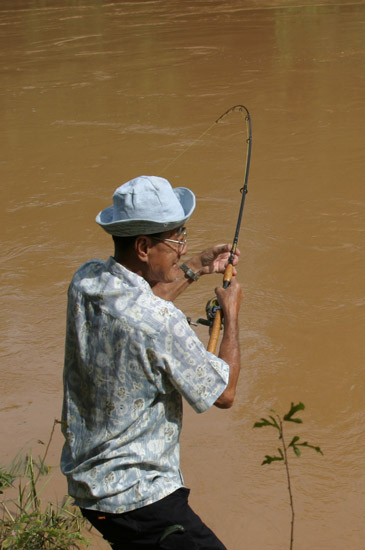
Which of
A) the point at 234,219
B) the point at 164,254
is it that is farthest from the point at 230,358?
the point at 234,219

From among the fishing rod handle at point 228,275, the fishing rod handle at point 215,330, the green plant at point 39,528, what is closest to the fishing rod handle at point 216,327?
the fishing rod handle at point 215,330

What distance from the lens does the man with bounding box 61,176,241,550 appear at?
186 centimetres

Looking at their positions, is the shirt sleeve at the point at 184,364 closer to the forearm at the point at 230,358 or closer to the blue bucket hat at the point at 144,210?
the forearm at the point at 230,358

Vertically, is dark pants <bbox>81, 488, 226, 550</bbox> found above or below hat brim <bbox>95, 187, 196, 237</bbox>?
below

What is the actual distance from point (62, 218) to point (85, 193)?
0.53m

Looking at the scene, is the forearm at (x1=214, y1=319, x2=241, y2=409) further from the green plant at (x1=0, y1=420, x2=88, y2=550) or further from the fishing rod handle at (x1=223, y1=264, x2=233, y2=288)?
the green plant at (x1=0, y1=420, x2=88, y2=550)

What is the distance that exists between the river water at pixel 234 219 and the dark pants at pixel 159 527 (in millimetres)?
1093

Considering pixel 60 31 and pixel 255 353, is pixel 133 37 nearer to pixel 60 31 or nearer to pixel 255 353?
pixel 60 31

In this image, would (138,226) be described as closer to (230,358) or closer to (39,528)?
(230,358)

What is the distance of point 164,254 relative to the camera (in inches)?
78.5

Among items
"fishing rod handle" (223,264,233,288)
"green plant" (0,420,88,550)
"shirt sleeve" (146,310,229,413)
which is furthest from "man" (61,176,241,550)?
"green plant" (0,420,88,550)

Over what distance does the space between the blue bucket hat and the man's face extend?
0.11 feet

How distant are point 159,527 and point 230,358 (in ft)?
1.51

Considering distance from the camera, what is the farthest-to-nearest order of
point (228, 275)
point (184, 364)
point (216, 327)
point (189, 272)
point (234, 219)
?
point (234, 219), point (189, 272), point (228, 275), point (216, 327), point (184, 364)
